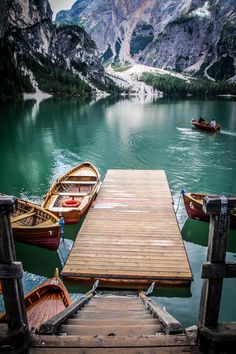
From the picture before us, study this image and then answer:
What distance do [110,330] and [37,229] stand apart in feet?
28.0

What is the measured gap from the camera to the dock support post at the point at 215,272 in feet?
13.7

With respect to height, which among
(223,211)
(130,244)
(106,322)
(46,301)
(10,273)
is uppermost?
(223,211)

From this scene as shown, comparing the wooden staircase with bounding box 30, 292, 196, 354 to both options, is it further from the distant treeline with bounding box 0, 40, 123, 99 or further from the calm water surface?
the distant treeline with bounding box 0, 40, 123, 99

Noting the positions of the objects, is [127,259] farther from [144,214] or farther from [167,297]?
[144,214]

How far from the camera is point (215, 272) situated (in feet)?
14.3

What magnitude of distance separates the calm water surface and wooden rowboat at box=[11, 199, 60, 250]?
3.02ft

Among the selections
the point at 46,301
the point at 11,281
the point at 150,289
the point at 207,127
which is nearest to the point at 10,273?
the point at 11,281

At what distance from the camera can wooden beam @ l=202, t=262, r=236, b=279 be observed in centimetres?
432

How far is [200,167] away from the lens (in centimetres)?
3106

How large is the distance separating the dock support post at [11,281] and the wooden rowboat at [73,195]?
10.7 meters

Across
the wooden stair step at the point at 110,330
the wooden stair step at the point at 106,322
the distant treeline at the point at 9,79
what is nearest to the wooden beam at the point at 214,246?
the wooden stair step at the point at 110,330

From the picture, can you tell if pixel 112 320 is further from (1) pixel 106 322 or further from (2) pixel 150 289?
(2) pixel 150 289

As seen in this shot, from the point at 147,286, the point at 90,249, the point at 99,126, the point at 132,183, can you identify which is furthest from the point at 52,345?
the point at 99,126

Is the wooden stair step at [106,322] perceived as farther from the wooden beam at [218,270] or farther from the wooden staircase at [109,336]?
the wooden beam at [218,270]
